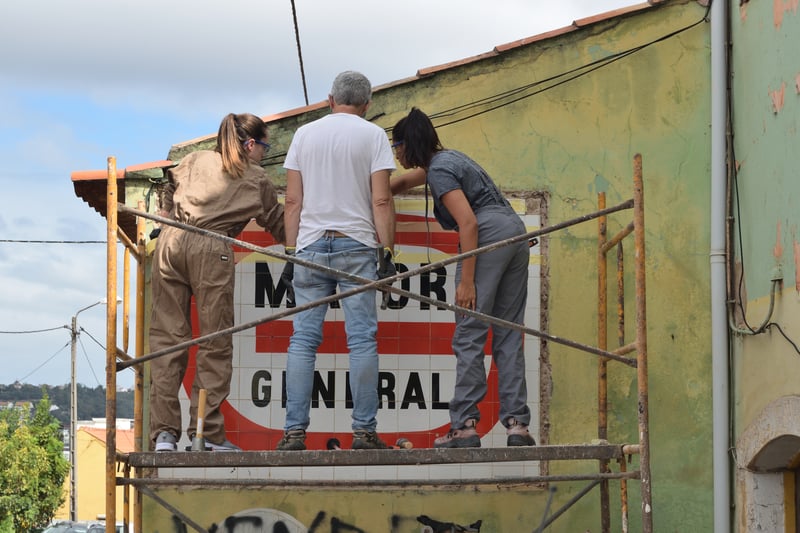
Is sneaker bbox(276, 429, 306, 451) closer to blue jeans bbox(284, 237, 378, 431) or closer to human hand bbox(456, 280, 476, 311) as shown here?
blue jeans bbox(284, 237, 378, 431)

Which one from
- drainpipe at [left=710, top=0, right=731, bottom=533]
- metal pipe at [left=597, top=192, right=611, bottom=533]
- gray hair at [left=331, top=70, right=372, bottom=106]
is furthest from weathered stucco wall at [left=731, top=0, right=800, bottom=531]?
gray hair at [left=331, top=70, right=372, bottom=106]

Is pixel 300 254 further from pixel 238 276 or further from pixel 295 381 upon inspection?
pixel 238 276

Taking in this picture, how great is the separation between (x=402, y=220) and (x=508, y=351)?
1.60m

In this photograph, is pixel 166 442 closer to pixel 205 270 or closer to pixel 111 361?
pixel 111 361

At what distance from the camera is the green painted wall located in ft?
26.9

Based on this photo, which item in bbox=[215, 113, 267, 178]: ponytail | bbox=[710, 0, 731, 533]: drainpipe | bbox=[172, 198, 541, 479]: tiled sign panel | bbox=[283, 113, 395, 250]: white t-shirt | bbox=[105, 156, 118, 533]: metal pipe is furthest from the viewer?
bbox=[172, 198, 541, 479]: tiled sign panel

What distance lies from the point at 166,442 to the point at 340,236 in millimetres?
1648

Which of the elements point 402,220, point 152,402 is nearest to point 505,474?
point 402,220

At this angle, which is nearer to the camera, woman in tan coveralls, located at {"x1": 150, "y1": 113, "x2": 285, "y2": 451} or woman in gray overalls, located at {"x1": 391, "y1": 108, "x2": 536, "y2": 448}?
woman in gray overalls, located at {"x1": 391, "y1": 108, "x2": 536, "y2": 448}

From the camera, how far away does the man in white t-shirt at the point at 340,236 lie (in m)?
6.85

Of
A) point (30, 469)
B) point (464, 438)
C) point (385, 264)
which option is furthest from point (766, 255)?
point (30, 469)

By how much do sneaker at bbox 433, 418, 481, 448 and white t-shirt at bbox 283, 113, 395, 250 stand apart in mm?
1194

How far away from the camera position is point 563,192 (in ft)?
28.2

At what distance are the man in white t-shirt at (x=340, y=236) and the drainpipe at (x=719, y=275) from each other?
2524mm
